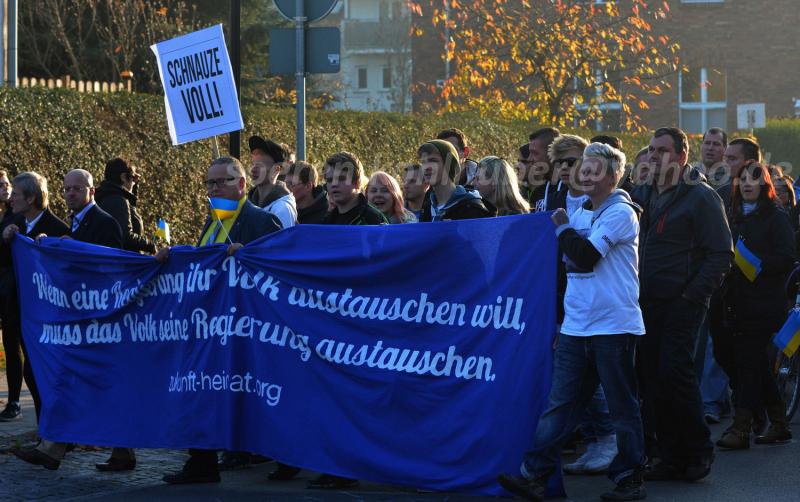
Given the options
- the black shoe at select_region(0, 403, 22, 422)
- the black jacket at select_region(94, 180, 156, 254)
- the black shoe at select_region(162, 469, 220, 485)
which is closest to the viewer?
the black shoe at select_region(162, 469, 220, 485)

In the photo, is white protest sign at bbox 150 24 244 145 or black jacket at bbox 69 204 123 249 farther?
white protest sign at bbox 150 24 244 145

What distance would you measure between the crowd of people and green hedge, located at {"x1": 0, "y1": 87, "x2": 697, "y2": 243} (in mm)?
3238

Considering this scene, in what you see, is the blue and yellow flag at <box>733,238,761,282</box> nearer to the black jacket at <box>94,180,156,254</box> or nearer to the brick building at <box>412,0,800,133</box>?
the black jacket at <box>94,180,156,254</box>

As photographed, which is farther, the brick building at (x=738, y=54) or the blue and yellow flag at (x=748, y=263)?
the brick building at (x=738, y=54)

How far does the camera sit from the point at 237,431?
8.05 meters

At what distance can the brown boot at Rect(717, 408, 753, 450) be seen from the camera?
9180 millimetres

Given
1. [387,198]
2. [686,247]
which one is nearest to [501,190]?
[387,198]

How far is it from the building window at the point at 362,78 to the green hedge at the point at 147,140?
61.5 meters

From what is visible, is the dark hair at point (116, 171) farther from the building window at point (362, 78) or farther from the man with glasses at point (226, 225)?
the building window at point (362, 78)

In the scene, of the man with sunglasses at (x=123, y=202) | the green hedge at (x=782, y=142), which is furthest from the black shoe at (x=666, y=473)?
the green hedge at (x=782, y=142)

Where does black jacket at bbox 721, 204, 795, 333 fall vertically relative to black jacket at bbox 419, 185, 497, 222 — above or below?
below

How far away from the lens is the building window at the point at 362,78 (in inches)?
3241

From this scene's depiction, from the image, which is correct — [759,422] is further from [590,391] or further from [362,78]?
[362,78]

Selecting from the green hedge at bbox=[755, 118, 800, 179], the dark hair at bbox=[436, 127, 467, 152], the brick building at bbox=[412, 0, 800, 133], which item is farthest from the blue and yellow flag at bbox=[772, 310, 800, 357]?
the brick building at bbox=[412, 0, 800, 133]
